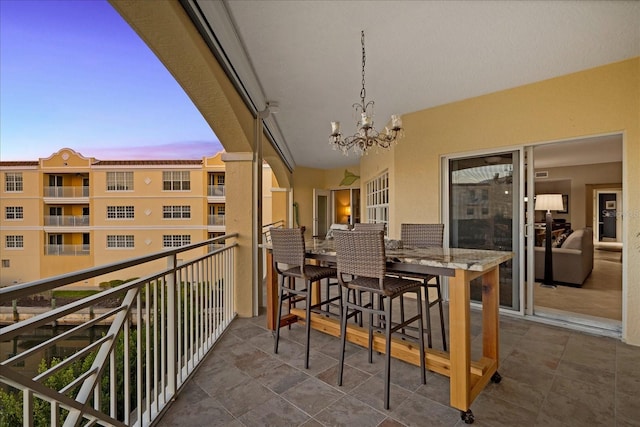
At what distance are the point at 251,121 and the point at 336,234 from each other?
2.11 metres

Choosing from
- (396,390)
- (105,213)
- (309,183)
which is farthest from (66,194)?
(396,390)

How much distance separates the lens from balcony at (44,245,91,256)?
18.8 metres

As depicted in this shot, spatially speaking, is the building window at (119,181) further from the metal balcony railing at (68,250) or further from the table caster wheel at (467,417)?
the table caster wheel at (467,417)

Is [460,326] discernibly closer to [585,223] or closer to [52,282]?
[52,282]

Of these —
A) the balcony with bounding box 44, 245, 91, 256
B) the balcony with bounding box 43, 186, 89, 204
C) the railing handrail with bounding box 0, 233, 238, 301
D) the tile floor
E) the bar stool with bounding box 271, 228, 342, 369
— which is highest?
the balcony with bounding box 43, 186, 89, 204

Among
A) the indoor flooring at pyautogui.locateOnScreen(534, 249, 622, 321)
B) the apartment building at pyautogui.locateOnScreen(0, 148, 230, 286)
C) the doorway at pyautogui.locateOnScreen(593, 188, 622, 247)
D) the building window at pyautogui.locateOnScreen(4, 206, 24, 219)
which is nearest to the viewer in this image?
the indoor flooring at pyautogui.locateOnScreen(534, 249, 622, 321)

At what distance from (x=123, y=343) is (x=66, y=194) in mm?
22549

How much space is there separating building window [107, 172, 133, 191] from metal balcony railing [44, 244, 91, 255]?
13.5 ft

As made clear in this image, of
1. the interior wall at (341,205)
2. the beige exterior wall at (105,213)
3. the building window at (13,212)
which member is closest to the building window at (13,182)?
the beige exterior wall at (105,213)

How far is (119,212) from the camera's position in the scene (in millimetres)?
19375

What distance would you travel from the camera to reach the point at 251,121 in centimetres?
350

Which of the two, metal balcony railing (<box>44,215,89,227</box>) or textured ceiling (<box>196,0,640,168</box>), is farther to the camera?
metal balcony railing (<box>44,215,89,227</box>)

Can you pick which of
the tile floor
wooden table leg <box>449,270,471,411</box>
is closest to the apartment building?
the tile floor

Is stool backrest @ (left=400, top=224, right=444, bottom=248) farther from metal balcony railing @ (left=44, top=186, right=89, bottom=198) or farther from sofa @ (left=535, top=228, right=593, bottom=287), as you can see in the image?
metal balcony railing @ (left=44, top=186, right=89, bottom=198)
